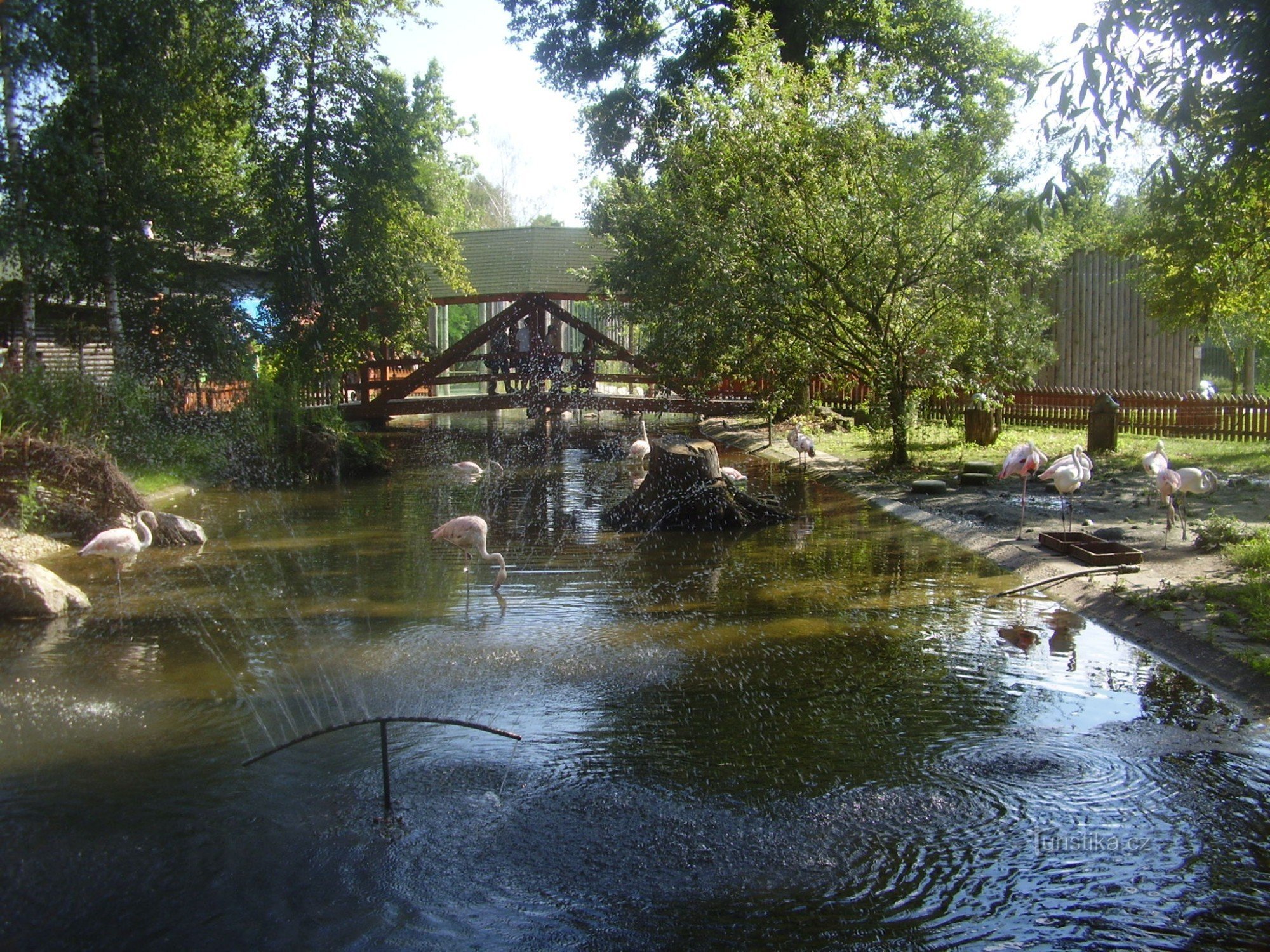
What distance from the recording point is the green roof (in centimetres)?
3428

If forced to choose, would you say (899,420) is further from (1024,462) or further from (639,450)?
(639,450)

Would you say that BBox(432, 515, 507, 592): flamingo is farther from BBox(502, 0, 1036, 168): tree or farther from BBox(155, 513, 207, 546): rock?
BBox(502, 0, 1036, 168): tree

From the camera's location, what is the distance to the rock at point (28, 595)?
8.84 meters

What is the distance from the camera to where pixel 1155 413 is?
18.5 m

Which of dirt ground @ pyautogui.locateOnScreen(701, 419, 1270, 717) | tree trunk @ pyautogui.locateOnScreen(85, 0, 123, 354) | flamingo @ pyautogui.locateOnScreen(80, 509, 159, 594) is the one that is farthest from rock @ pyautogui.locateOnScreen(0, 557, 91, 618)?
tree trunk @ pyautogui.locateOnScreen(85, 0, 123, 354)

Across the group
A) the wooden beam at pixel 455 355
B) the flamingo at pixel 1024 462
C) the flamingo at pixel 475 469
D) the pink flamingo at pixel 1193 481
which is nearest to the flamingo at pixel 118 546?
the flamingo at pixel 475 469

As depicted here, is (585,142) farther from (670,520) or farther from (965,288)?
(670,520)

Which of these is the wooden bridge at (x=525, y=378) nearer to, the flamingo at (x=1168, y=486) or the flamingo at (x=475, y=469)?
the flamingo at (x=475, y=469)

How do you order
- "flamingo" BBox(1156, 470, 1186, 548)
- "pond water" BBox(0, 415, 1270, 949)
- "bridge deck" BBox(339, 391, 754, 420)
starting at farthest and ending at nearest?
"bridge deck" BBox(339, 391, 754, 420), "flamingo" BBox(1156, 470, 1186, 548), "pond water" BBox(0, 415, 1270, 949)

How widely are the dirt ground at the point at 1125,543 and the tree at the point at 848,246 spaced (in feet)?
6.80

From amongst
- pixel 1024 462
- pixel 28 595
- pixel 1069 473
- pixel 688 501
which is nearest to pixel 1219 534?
pixel 1069 473

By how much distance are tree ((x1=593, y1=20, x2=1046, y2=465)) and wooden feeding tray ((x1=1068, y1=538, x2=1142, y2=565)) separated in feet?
20.7

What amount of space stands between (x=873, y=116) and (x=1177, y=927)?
47.0 feet

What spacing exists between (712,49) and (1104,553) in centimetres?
2243
